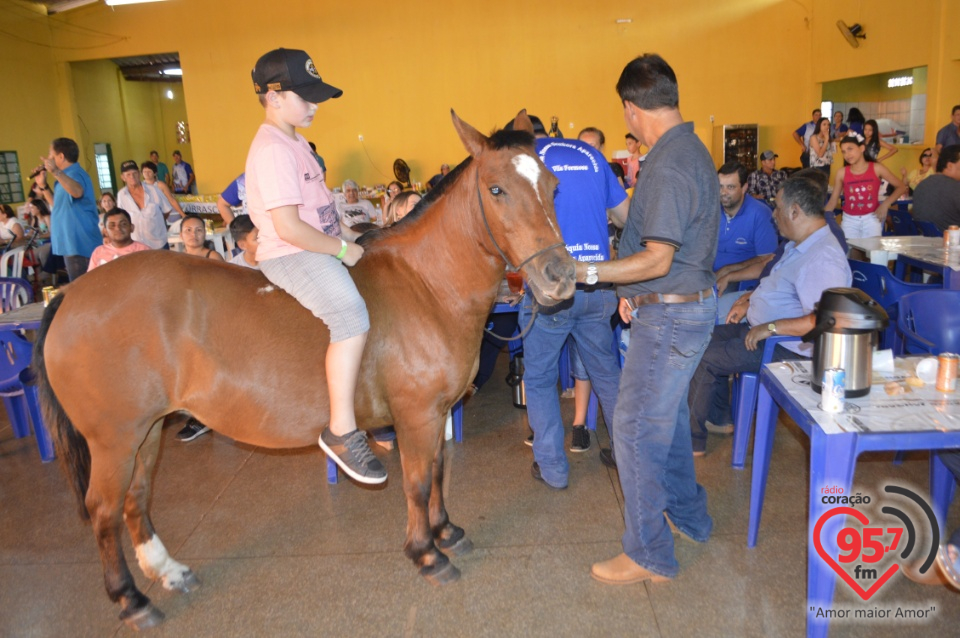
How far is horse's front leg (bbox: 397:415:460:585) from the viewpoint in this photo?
10.0 ft

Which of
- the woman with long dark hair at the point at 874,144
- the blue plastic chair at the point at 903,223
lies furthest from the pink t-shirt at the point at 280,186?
the woman with long dark hair at the point at 874,144

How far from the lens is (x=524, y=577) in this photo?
10.1ft

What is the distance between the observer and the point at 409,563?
3250 mm

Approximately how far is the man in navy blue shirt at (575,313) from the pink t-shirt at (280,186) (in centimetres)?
128

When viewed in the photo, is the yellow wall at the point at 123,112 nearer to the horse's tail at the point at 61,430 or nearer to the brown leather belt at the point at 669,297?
the horse's tail at the point at 61,430

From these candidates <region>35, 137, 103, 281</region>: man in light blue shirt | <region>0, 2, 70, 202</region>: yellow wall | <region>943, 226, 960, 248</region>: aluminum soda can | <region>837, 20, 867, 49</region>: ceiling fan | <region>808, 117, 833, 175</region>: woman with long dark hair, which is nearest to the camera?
<region>943, 226, 960, 248</region>: aluminum soda can

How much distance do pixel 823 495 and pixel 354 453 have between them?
1.87 metres

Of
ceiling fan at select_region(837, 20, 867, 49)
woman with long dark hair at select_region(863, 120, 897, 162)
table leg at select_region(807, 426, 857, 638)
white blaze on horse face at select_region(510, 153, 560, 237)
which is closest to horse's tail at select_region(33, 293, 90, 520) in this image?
white blaze on horse face at select_region(510, 153, 560, 237)

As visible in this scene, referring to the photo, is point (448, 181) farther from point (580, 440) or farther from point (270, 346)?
point (580, 440)

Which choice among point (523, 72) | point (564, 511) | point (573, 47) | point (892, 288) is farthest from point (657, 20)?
point (564, 511)

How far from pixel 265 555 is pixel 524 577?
1.33m

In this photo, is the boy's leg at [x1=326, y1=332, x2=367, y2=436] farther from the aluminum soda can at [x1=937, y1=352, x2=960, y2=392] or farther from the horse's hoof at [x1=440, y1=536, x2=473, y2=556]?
the aluminum soda can at [x1=937, y1=352, x2=960, y2=392]

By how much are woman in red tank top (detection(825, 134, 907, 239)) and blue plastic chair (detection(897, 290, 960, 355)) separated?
4463 mm

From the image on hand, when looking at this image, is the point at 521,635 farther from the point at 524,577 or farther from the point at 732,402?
the point at 732,402
